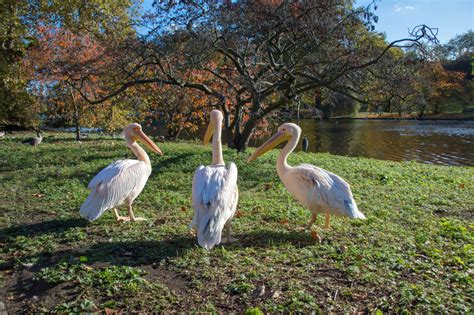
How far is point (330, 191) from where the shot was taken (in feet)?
15.3

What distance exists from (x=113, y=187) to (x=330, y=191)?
2.72 metres

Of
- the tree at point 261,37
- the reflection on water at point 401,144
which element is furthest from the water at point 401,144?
the tree at point 261,37

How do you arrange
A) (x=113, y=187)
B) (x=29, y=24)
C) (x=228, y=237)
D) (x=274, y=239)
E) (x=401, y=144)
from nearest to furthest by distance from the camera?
1. (x=228, y=237)
2. (x=274, y=239)
3. (x=113, y=187)
4. (x=29, y=24)
5. (x=401, y=144)

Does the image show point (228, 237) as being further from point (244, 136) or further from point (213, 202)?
point (244, 136)

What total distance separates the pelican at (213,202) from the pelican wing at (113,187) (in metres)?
1.22

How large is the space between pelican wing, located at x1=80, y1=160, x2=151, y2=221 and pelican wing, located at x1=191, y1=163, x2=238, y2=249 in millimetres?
1221

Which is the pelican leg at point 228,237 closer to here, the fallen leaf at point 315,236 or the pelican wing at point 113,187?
the fallen leaf at point 315,236

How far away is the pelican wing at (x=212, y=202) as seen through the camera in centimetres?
382

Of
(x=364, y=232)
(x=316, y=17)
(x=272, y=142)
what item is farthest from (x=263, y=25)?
(x=364, y=232)

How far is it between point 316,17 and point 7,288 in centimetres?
893

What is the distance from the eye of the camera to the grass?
325 centimetres

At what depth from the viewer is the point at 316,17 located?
32.1 ft

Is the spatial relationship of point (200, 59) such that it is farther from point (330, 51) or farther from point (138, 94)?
point (138, 94)

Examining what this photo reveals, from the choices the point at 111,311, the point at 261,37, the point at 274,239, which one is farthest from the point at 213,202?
the point at 261,37
